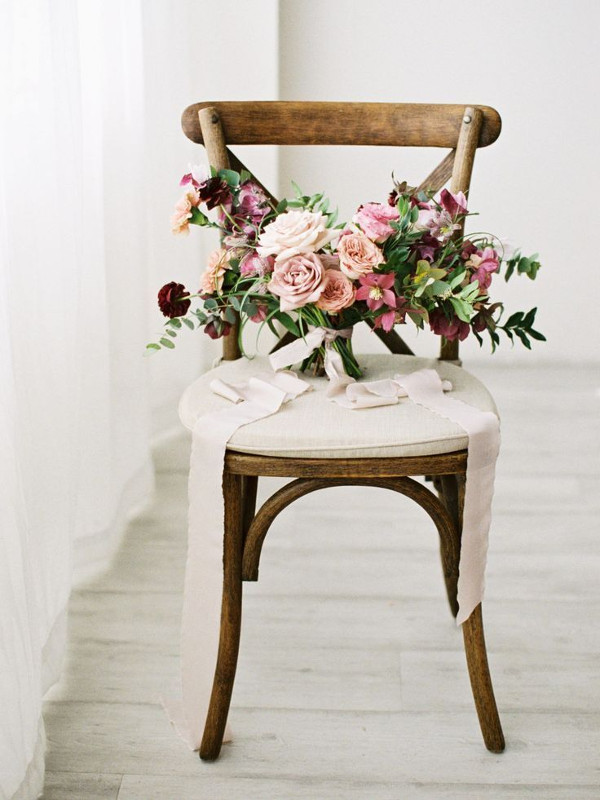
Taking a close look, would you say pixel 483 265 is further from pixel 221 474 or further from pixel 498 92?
pixel 498 92

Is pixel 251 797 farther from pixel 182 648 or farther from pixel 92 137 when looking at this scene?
pixel 92 137

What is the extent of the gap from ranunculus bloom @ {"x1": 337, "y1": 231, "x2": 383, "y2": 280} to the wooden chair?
0.61ft

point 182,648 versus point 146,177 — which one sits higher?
point 146,177

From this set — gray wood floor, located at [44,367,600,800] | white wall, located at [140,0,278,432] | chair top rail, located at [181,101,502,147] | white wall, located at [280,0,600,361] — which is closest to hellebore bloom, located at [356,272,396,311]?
chair top rail, located at [181,101,502,147]

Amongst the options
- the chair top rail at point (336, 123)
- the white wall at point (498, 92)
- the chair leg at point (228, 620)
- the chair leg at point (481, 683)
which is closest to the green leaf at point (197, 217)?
the chair top rail at point (336, 123)

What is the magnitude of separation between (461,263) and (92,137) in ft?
2.64

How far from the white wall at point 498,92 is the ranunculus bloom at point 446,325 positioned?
1.92m

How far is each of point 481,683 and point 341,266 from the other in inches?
24.2

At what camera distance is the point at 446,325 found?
117 cm

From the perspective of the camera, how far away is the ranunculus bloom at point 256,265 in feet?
3.78

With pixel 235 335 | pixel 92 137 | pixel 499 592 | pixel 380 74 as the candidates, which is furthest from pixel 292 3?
pixel 499 592

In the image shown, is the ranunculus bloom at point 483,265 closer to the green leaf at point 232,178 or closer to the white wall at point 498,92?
→ the green leaf at point 232,178

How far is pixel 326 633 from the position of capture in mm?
1516

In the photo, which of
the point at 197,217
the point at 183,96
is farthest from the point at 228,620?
the point at 183,96
